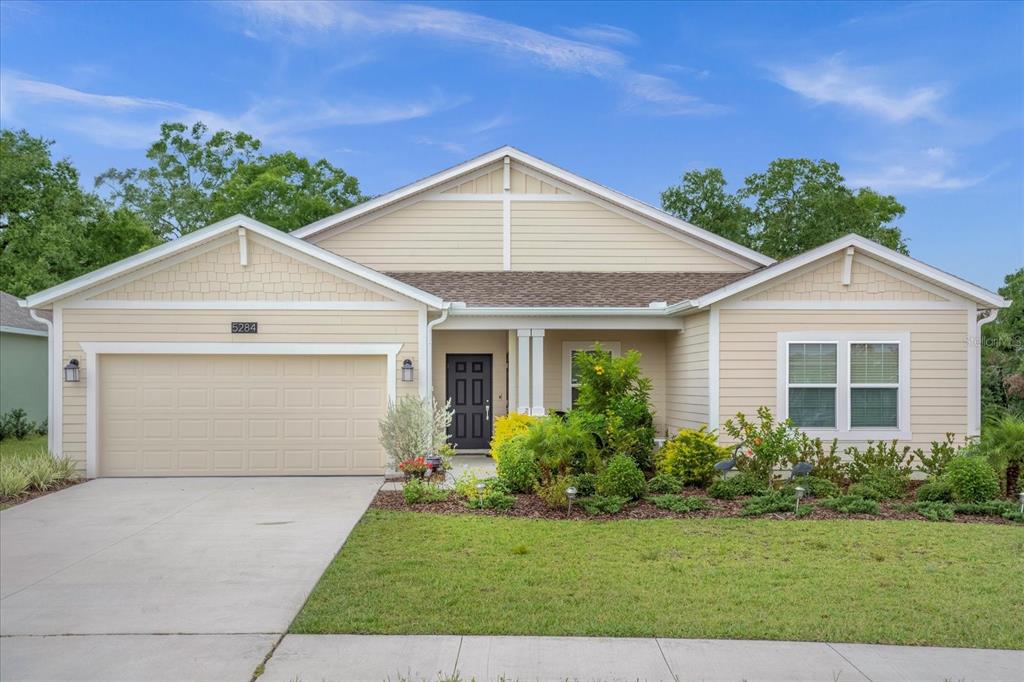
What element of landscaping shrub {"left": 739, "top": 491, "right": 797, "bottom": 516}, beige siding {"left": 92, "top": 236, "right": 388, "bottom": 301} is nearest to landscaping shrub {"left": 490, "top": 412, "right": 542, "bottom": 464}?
beige siding {"left": 92, "top": 236, "right": 388, "bottom": 301}

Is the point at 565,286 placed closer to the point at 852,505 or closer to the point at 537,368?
the point at 537,368

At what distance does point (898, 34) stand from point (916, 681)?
15207mm

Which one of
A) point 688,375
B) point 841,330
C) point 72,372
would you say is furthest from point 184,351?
point 841,330

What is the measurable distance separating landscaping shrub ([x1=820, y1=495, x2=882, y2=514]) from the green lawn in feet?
1.65

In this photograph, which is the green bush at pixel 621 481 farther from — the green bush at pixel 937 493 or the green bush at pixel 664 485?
the green bush at pixel 937 493

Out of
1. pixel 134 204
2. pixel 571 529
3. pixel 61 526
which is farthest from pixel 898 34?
pixel 134 204

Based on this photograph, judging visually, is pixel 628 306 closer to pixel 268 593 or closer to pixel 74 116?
pixel 268 593

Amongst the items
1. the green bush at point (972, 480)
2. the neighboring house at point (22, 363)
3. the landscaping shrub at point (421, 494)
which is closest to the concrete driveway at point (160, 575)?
the landscaping shrub at point (421, 494)

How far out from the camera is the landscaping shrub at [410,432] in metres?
13.2

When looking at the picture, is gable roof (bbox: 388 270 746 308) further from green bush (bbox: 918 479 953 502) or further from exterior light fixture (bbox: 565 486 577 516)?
green bush (bbox: 918 479 953 502)

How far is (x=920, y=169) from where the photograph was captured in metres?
22.1

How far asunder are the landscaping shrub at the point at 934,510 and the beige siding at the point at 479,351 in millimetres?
8341

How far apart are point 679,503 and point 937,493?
11.8 feet

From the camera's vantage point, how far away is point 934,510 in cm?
1036
